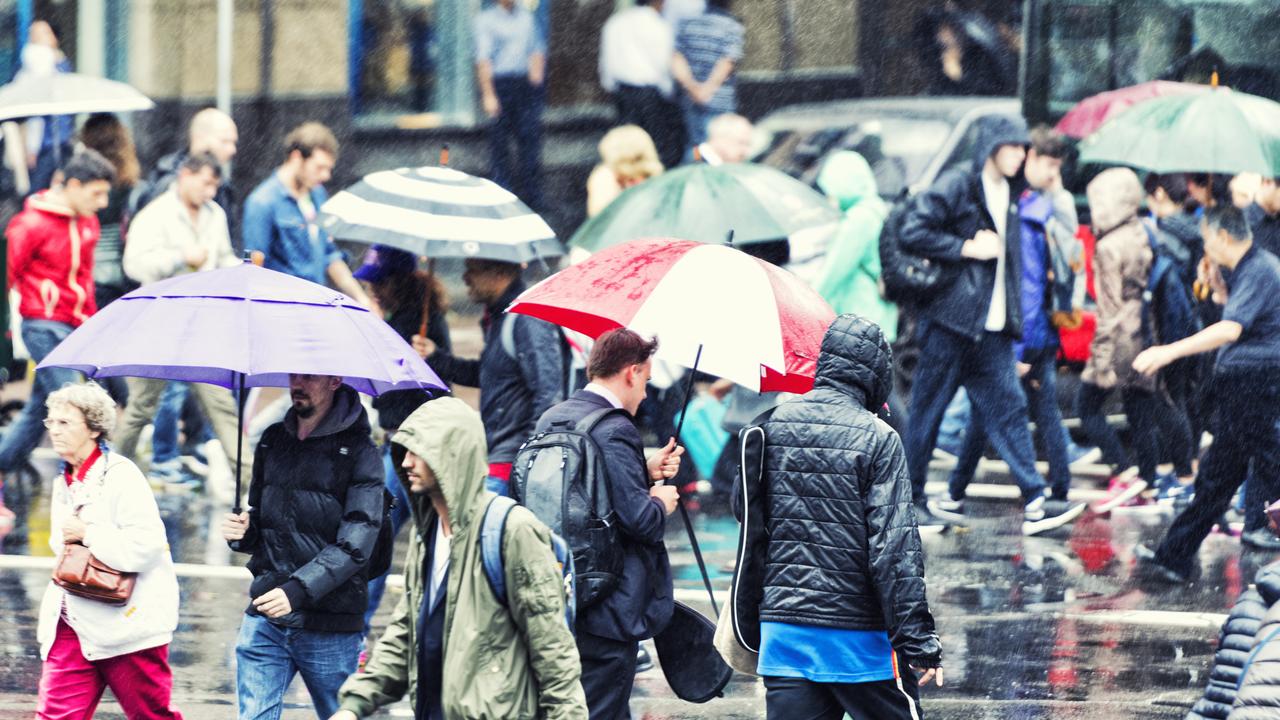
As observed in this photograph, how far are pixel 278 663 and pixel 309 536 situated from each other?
0.43 meters

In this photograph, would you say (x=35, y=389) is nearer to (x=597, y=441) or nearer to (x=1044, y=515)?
(x=1044, y=515)

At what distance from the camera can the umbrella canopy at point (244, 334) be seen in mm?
6484

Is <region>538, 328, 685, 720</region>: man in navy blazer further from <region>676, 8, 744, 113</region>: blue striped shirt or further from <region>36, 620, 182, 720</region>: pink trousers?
<region>676, 8, 744, 113</region>: blue striped shirt

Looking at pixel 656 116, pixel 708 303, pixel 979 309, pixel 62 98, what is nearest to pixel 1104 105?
pixel 656 116

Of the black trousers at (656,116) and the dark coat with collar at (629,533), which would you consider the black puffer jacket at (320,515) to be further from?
the black trousers at (656,116)

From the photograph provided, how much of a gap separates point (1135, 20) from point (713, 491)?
6.34 metres

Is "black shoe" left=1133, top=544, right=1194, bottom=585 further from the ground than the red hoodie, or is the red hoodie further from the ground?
the red hoodie

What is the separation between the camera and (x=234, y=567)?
1055 cm

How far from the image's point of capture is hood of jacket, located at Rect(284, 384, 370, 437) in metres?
6.78

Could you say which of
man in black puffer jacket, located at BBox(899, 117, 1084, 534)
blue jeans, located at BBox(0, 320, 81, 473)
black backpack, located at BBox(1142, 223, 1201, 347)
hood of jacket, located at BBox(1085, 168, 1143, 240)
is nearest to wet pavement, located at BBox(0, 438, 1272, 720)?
blue jeans, located at BBox(0, 320, 81, 473)

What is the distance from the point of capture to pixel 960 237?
11594 millimetres

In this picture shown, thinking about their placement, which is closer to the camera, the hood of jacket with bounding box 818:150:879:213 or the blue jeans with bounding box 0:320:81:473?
the blue jeans with bounding box 0:320:81:473

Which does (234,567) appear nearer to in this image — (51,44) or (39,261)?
(39,261)

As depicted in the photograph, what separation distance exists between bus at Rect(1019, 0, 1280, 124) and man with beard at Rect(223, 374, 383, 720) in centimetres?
1093
